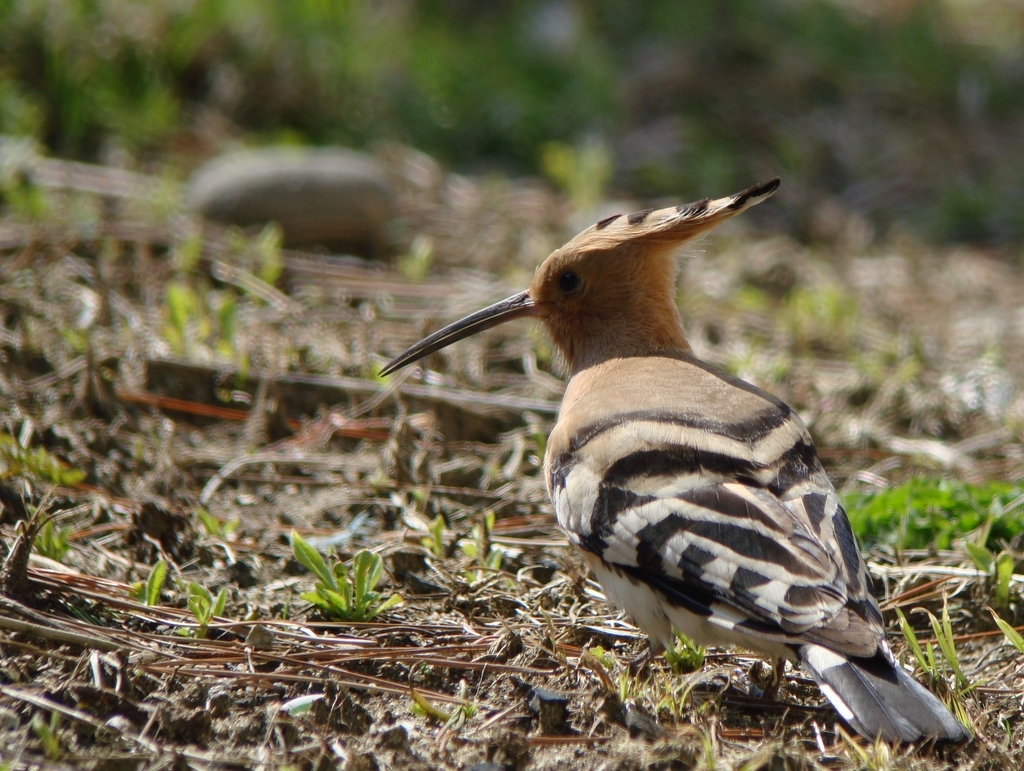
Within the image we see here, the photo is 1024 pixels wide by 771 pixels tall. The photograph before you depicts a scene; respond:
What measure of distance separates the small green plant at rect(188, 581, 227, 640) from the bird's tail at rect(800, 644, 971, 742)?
1201 mm

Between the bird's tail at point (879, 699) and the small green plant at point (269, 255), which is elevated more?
the bird's tail at point (879, 699)

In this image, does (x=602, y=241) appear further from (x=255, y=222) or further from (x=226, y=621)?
(x=255, y=222)

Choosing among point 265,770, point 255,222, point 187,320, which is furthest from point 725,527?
point 255,222

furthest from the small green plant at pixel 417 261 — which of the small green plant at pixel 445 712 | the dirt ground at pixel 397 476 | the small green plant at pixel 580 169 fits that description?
the small green plant at pixel 445 712

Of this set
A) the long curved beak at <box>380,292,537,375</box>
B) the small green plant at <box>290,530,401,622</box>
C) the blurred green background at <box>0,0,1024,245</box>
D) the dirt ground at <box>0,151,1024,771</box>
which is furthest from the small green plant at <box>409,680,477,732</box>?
the blurred green background at <box>0,0,1024,245</box>

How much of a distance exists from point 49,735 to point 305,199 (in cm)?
302

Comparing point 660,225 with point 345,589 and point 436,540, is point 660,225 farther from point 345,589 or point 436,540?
point 345,589

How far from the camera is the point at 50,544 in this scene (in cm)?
262

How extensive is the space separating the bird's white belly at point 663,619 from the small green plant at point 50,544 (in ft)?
3.85

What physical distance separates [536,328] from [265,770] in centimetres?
165

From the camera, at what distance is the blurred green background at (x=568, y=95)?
5.30m

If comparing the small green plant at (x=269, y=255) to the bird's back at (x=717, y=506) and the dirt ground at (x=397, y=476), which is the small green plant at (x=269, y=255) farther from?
the bird's back at (x=717, y=506)

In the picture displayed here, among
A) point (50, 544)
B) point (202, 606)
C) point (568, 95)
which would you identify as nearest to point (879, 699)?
A: point (202, 606)

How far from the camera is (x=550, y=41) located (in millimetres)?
6500
